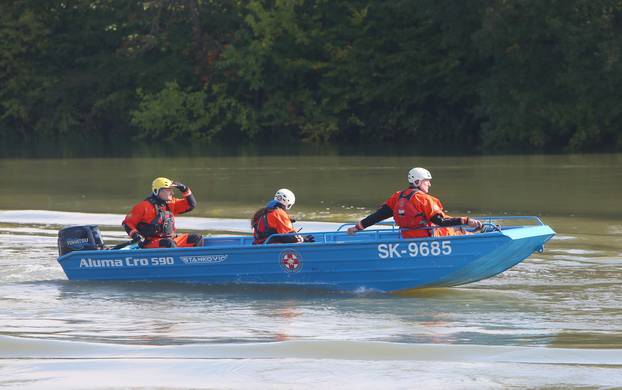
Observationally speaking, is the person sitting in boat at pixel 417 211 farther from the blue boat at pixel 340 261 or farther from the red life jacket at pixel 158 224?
the red life jacket at pixel 158 224

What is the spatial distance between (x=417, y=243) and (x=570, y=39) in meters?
23.3

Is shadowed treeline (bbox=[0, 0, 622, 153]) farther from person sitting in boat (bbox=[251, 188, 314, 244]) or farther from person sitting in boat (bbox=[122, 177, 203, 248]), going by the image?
person sitting in boat (bbox=[251, 188, 314, 244])

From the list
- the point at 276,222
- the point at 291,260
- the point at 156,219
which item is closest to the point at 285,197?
the point at 276,222

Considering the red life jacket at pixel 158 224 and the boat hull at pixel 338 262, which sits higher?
the red life jacket at pixel 158 224

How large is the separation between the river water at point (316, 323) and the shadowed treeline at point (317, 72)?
14078 millimetres

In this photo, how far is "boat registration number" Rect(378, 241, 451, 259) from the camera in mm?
14258

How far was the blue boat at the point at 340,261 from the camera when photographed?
14.2 metres

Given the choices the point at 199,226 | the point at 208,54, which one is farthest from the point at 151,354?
the point at 208,54

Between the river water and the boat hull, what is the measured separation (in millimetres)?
165

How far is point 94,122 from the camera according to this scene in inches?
2110

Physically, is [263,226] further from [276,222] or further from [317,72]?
[317,72]

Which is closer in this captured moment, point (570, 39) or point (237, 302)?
point (237, 302)

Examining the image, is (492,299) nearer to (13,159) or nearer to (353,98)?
(13,159)

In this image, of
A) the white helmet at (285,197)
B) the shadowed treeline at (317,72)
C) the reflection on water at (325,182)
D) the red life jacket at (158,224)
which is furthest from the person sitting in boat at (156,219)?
the shadowed treeline at (317,72)
